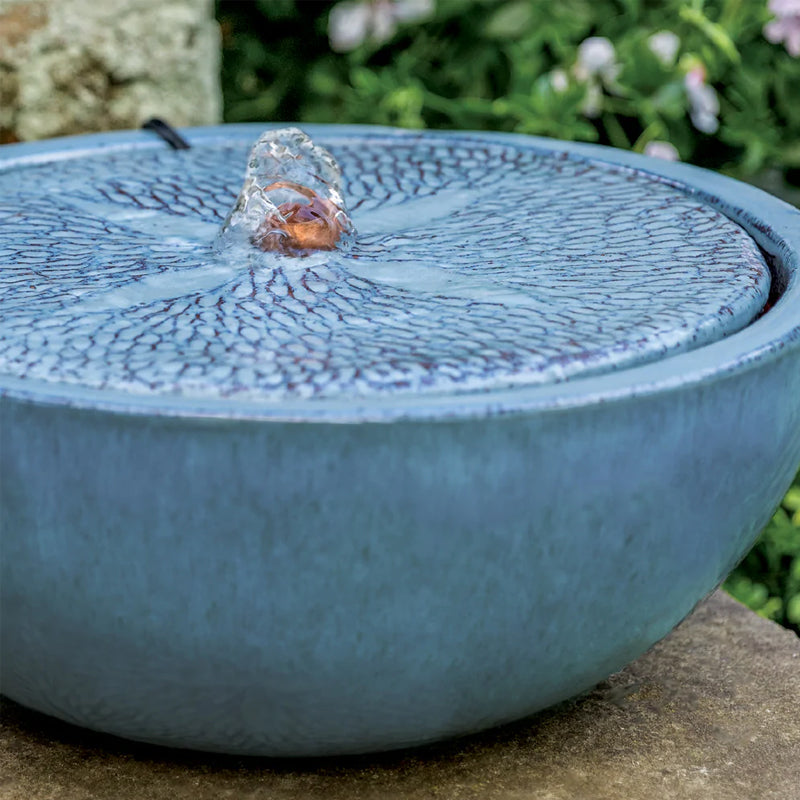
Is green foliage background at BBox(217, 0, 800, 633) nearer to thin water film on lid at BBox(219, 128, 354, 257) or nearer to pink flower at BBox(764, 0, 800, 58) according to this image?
pink flower at BBox(764, 0, 800, 58)

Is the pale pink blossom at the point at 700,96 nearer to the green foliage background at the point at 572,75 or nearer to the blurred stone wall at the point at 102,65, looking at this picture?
the green foliage background at the point at 572,75

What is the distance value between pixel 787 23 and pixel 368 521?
1.67m

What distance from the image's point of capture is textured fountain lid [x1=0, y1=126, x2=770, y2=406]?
38.2 inches

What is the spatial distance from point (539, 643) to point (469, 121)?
175 cm

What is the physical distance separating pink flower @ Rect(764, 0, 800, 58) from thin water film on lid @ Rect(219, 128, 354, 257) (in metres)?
1.24

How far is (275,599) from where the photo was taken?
947 mm

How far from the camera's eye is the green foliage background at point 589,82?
236 centimetres

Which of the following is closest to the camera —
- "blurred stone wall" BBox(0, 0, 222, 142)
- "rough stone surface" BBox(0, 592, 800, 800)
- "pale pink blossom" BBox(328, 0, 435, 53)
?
"rough stone surface" BBox(0, 592, 800, 800)

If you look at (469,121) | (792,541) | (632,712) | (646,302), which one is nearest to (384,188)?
(646,302)

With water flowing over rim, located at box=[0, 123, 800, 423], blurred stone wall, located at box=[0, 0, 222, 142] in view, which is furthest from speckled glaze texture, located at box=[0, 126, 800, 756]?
blurred stone wall, located at box=[0, 0, 222, 142]

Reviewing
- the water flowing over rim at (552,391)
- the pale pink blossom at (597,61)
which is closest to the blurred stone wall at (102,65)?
the pale pink blossom at (597,61)

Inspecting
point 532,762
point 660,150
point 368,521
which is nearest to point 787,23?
point 660,150

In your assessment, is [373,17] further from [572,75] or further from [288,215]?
[288,215]

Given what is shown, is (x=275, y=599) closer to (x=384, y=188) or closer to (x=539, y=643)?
(x=539, y=643)
